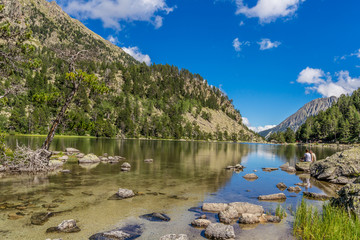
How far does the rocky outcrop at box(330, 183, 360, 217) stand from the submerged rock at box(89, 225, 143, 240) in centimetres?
1145

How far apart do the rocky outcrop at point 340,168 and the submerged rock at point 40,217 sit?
33566 mm

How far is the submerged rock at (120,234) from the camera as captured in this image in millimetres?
11320

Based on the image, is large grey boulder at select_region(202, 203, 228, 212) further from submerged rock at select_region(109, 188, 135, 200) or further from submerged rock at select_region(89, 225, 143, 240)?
submerged rock at select_region(109, 188, 135, 200)

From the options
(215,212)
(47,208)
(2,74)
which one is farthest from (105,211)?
(2,74)

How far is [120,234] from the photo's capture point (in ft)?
38.0

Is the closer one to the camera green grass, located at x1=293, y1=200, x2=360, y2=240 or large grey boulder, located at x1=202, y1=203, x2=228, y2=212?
green grass, located at x1=293, y1=200, x2=360, y2=240

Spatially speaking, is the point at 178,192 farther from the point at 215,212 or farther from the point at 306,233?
the point at 306,233

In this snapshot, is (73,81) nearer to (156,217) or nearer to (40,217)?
(40,217)

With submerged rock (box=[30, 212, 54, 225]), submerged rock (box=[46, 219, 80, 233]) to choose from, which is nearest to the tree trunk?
submerged rock (box=[30, 212, 54, 225])

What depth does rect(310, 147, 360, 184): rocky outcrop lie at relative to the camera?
3052 centimetres

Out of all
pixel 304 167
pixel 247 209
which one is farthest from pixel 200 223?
pixel 304 167

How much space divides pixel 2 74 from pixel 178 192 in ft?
64.2

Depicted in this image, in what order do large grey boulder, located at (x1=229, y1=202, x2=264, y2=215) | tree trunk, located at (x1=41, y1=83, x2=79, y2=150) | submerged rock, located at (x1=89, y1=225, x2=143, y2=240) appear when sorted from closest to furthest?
submerged rock, located at (x1=89, y1=225, x2=143, y2=240) → large grey boulder, located at (x1=229, y1=202, x2=264, y2=215) → tree trunk, located at (x1=41, y1=83, x2=79, y2=150)

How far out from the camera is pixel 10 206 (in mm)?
15648
